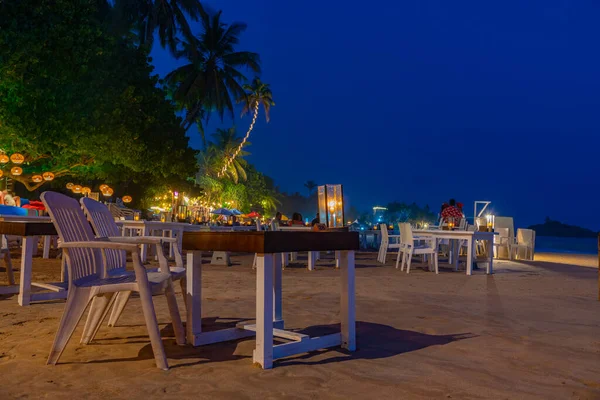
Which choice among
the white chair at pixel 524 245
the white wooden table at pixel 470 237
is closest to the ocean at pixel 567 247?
the white chair at pixel 524 245

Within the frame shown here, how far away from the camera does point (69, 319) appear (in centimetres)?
296

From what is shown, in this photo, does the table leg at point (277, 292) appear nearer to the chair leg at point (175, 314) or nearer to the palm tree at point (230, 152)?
the chair leg at point (175, 314)

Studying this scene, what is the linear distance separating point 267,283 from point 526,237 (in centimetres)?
1515

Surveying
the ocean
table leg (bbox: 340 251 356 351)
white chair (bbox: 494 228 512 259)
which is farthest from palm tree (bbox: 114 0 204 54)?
table leg (bbox: 340 251 356 351)

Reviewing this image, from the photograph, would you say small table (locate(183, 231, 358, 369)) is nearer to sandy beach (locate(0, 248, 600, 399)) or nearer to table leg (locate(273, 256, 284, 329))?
sandy beach (locate(0, 248, 600, 399))

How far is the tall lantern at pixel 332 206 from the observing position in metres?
3.82

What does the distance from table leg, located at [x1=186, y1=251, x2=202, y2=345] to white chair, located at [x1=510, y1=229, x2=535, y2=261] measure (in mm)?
14387

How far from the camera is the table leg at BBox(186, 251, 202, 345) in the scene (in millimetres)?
3496

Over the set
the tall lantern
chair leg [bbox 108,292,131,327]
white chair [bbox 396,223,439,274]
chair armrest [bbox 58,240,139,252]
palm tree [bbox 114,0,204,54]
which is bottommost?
chair leg [bbox 108,292,131,327]

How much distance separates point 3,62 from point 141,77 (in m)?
6.48

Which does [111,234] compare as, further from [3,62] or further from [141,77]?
[141,77]

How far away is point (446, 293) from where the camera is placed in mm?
6762

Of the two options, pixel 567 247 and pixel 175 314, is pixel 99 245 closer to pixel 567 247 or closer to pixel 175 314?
pixel 175 314

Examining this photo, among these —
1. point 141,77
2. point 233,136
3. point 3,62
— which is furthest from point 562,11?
point 3,62
